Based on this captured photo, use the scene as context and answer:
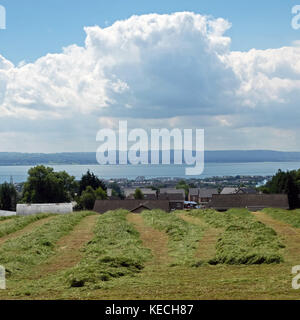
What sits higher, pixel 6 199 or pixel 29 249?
pixel 29 249

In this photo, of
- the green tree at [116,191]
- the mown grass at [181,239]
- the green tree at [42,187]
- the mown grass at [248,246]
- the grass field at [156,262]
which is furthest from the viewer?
the green tree at [116,191]

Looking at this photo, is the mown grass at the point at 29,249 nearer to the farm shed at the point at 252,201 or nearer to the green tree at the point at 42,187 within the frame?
the farm shed at the point at 252,201

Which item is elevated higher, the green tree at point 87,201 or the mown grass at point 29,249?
the mown grass at point 29,249

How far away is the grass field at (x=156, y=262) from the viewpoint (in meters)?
10.1

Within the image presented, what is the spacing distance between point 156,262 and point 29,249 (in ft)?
17.6

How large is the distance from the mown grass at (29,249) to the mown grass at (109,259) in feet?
5.38

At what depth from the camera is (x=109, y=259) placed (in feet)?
45.3

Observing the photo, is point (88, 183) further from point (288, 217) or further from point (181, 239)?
point (181, 239)

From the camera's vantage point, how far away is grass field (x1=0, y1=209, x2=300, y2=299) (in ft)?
33.2

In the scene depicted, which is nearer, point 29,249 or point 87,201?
point 29,249

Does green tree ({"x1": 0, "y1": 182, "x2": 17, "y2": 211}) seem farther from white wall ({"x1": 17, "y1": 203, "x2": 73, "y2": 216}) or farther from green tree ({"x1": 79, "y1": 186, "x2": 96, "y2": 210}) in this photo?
white wall ({"x1": 17, "y1": 203, "x2": 73, "y2": 216})

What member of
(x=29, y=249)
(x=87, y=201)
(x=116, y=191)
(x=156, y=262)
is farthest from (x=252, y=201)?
(x=116, y=191)
